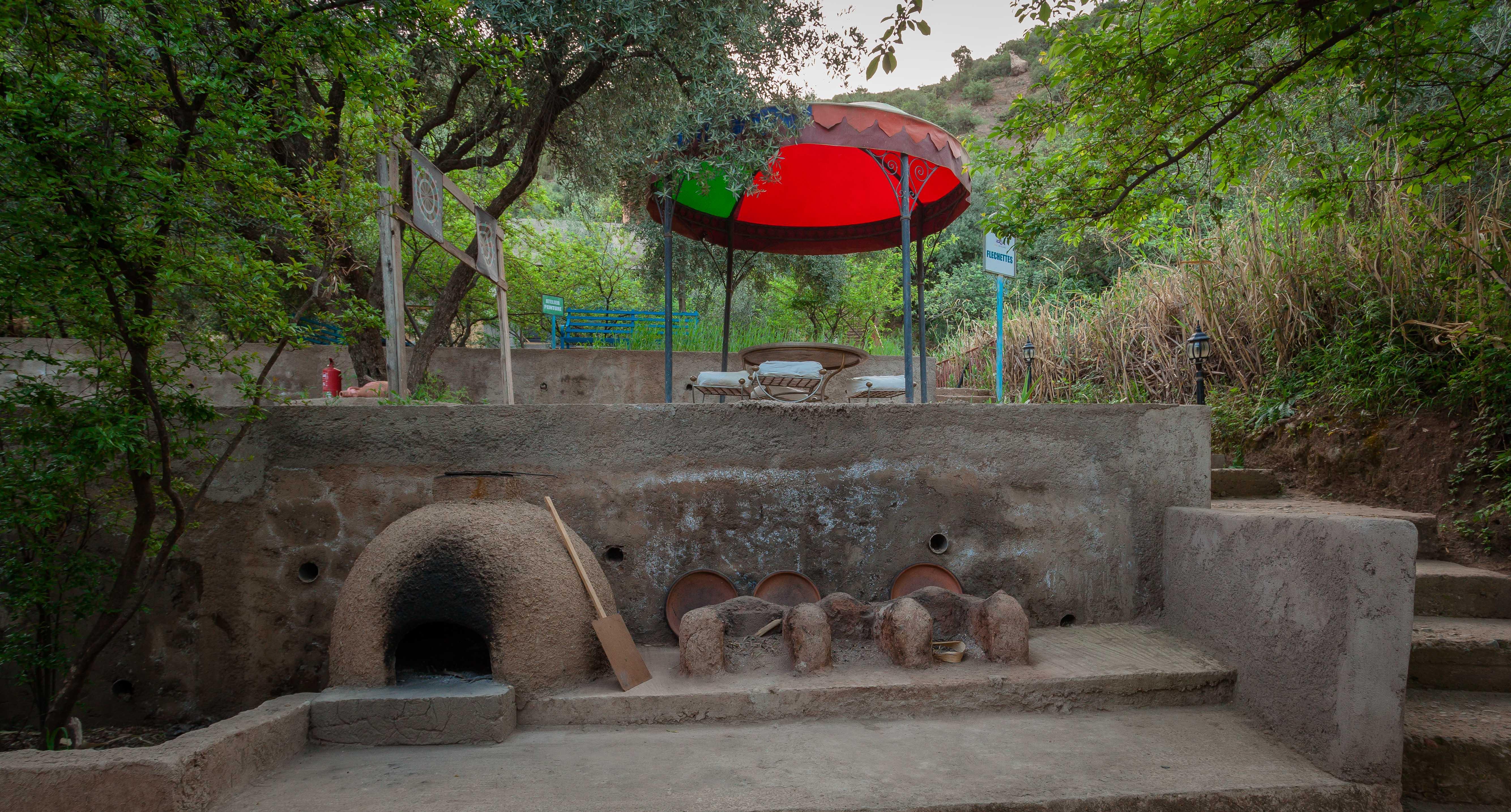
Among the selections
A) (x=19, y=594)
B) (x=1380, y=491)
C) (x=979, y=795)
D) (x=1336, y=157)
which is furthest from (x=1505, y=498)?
(x=19, y=594)

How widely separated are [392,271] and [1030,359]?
276 inches

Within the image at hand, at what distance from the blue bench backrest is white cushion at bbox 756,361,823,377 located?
537 centimetres

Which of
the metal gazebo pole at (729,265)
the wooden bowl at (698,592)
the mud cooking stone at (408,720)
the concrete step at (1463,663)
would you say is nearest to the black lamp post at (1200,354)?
the concrete step at (1463,663)

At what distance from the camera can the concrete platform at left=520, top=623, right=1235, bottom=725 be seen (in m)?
3.03

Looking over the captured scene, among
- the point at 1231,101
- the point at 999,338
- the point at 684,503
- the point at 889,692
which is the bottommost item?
the point at 889,692

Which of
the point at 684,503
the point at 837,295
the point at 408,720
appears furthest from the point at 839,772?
the point at 837,295

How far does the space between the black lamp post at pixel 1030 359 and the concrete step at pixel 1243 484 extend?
2876mm

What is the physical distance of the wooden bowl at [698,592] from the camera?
12.3ft

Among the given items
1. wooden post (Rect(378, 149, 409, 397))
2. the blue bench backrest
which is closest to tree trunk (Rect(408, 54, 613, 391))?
wooden post (Rect(378, 149, 409, 397))

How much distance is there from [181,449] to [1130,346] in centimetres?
778

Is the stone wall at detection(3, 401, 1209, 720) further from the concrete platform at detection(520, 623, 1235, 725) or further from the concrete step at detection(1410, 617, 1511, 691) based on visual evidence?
the concrete step at detection(1410, 617, 1511, 691)

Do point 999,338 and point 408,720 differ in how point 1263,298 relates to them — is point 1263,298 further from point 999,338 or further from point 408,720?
point 408,720

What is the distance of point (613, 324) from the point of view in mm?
12055

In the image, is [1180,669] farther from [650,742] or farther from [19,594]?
[19,594]
